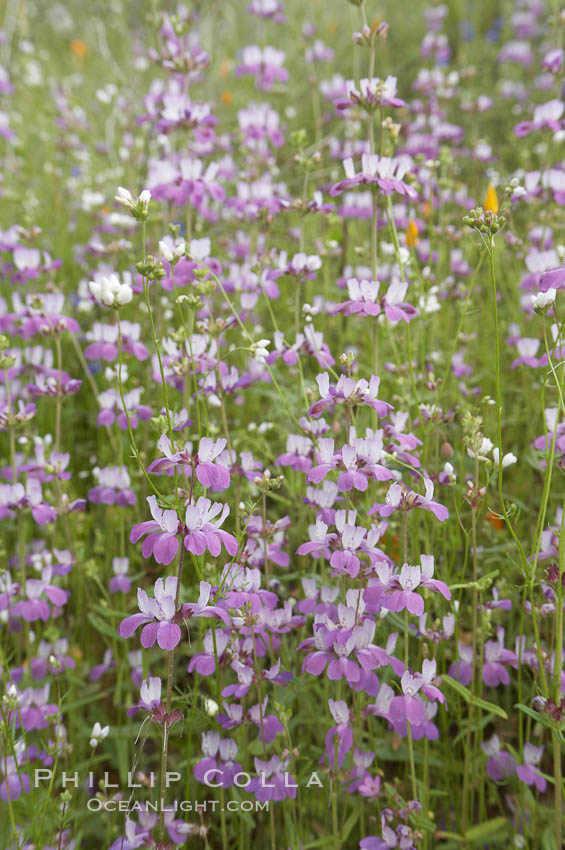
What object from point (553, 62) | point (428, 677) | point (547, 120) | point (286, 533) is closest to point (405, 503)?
point (428, 677)

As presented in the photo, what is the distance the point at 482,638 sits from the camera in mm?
1613

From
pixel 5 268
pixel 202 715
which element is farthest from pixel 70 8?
pixel 202 715

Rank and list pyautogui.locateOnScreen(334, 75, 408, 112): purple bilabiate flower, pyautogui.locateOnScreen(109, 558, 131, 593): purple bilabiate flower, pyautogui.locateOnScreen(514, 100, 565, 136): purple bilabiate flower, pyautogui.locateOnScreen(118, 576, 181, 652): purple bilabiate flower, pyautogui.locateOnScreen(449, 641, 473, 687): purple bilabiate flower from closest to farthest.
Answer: pyautogui.locateOnScreen(118, 576, 181, 652): purple bilabiate flower
pyautogui.locateOnScreen(449, 641, 473, 687): purple bilabiate flower
pyautogui.locateOnScreen(334, 75, 408, 112): purple bilabiate flower
pyautogui.locateOnScreen(109, 558, 131, 593): purple bilabiate flower
pyautogui.locateOnScreen(514, 100, 565, 136): purple bilabiate flower

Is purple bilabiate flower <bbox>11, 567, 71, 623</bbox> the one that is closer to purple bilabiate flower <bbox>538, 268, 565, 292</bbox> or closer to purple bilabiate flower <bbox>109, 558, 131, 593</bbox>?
purple bilabiate flower <bbox>109, 558, 131, 593</bbox>

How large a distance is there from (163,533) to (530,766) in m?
0.96

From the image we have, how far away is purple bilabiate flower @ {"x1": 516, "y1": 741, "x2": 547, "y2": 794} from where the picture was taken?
5.35 ft

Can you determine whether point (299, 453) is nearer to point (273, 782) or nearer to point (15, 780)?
point (273, 782)

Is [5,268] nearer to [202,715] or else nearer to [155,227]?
[155,227]

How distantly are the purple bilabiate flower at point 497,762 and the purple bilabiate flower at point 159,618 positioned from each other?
0.85 metres

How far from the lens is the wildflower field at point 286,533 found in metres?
1.44

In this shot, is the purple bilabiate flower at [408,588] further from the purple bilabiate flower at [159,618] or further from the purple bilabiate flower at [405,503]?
the purple bilabiate flower at [159,618]

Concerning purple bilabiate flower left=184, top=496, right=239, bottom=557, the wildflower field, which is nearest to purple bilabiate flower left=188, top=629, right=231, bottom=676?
the wildflower field

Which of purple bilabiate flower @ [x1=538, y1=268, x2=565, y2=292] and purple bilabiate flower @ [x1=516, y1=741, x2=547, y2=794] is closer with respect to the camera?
purple bilabiate flower @ [x1=538, y1=268, x2=565, y2=292]

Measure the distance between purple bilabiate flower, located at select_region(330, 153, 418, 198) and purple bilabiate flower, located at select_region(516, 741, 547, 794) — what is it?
1.23m
